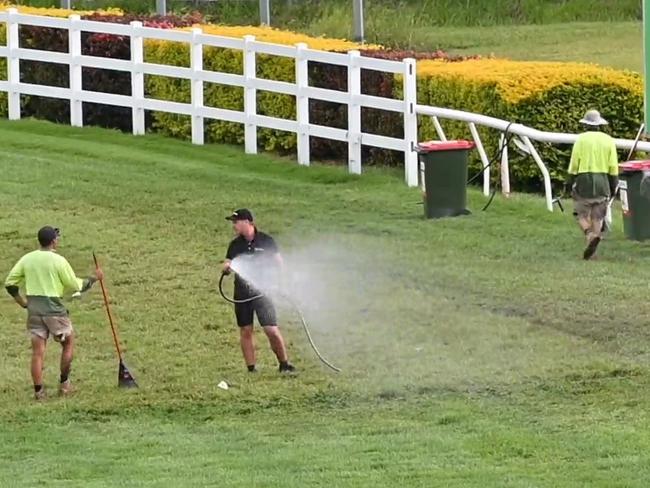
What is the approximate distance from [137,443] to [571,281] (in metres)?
5.50

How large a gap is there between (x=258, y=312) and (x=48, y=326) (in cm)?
164

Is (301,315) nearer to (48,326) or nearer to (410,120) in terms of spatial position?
(48,326)

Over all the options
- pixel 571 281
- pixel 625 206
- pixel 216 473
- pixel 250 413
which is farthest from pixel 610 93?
pixel 216 473

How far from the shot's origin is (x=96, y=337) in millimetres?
15102

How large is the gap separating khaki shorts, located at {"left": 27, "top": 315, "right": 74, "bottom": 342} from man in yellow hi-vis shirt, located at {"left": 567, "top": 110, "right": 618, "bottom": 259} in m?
5.80

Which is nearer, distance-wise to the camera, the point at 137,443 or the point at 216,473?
the point at 216,473

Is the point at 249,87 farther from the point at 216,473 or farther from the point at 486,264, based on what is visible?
the point at 216,473

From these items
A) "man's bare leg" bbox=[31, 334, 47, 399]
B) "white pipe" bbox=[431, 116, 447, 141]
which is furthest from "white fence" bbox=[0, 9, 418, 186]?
"man's bare leg" bbox=[31, 334, 47, 399]

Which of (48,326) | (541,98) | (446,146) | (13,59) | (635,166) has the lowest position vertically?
(48,326)

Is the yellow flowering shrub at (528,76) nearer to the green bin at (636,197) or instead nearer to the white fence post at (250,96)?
the white fence post at (250,96)

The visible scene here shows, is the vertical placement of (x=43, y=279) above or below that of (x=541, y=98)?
below

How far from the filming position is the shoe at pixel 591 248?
55.0 ft

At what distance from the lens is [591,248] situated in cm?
1680

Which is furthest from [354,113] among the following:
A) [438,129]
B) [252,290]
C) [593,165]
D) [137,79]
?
[252,290]
